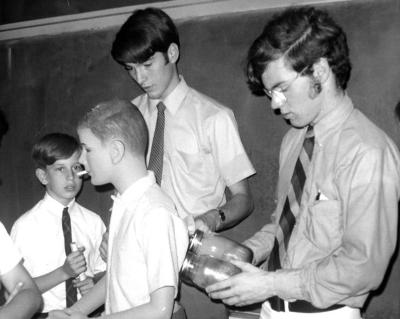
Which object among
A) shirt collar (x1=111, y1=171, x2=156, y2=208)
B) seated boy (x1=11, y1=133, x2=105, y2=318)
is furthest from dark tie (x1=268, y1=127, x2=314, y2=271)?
seated boy (x1=11, y1=133, x2=105, y2=318)

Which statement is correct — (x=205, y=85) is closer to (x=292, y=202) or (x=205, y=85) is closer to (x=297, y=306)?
(x=292, y=202)

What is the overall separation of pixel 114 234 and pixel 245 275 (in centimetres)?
51

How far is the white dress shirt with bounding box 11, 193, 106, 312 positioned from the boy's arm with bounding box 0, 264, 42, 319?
0.93 meters

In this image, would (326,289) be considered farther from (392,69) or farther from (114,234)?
(392,69)

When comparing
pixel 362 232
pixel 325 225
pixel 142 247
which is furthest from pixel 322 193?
pixel 142 247

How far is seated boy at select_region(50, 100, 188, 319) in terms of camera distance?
5.00 feet

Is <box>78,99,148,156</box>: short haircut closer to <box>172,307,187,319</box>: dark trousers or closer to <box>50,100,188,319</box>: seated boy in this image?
<box>50,100,188,319</box>: seated boy

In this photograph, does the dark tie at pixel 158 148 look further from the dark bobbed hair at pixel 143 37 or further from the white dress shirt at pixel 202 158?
the dark bobbed hair at pixel 143 37

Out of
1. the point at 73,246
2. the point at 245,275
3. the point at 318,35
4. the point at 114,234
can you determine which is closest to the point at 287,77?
the point at 318,35

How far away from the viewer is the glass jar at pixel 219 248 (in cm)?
170

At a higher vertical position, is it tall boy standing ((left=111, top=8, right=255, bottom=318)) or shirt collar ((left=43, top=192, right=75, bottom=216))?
tall boy standing ((left=111, top=8, right=255, bottom=318))

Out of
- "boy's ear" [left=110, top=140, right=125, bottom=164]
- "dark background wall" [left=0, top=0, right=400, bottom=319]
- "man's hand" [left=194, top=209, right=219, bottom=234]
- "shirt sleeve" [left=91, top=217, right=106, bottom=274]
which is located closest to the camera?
"boy's ear" [left=110, top=140, right=125, bottom=164]

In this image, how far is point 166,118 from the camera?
8.09 ft

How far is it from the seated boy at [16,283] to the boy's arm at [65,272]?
676mm
